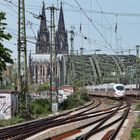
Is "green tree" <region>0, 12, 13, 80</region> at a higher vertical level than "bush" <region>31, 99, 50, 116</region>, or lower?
higher

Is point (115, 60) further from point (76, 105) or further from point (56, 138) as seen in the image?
point (56, 138)

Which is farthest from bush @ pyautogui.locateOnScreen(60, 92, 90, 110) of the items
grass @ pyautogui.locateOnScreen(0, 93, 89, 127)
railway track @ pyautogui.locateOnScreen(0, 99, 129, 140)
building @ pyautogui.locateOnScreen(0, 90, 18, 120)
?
railway track @ pyautogui.locateOnScreen(0, 99, 129, 140)

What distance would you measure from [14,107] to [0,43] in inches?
313

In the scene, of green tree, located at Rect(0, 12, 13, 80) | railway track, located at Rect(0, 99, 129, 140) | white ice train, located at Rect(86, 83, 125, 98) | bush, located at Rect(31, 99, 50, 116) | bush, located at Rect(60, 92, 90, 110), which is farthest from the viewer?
white ice train, located at Rect(86, 83, 125, 98)

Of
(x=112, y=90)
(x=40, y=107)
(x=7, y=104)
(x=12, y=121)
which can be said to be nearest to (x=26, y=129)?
(x=12, y=121)

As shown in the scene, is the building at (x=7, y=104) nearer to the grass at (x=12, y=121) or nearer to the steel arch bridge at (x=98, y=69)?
the grass at (x=12, y=121)

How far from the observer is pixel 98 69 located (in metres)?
172

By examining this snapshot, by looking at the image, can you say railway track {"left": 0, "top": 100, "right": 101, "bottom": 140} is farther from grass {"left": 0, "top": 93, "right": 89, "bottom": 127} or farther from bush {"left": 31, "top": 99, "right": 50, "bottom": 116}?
bush {"left": 31, "top": 99, "right": 50, "bottom": 116}

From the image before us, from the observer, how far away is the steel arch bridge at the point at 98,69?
122988mm

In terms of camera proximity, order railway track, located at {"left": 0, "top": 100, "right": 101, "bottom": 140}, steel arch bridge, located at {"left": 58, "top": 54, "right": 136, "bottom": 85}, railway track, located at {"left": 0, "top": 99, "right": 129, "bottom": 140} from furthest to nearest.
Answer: steel arch bridge, located at {"left": 58, "top": 54, "right": 136, "bottom": 85} → railway track, located at {"left": 0, "top": 99, "right": 129, "bottom": 140} → railway track, located at {"left": 0, "top": 100, "right": 101, "bottom": 140}

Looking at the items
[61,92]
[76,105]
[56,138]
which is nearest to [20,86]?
[56,138]

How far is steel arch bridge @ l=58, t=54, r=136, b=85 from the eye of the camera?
12299cm

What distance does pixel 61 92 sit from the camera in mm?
70938

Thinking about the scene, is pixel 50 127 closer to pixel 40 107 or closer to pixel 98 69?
pixel 40 107
